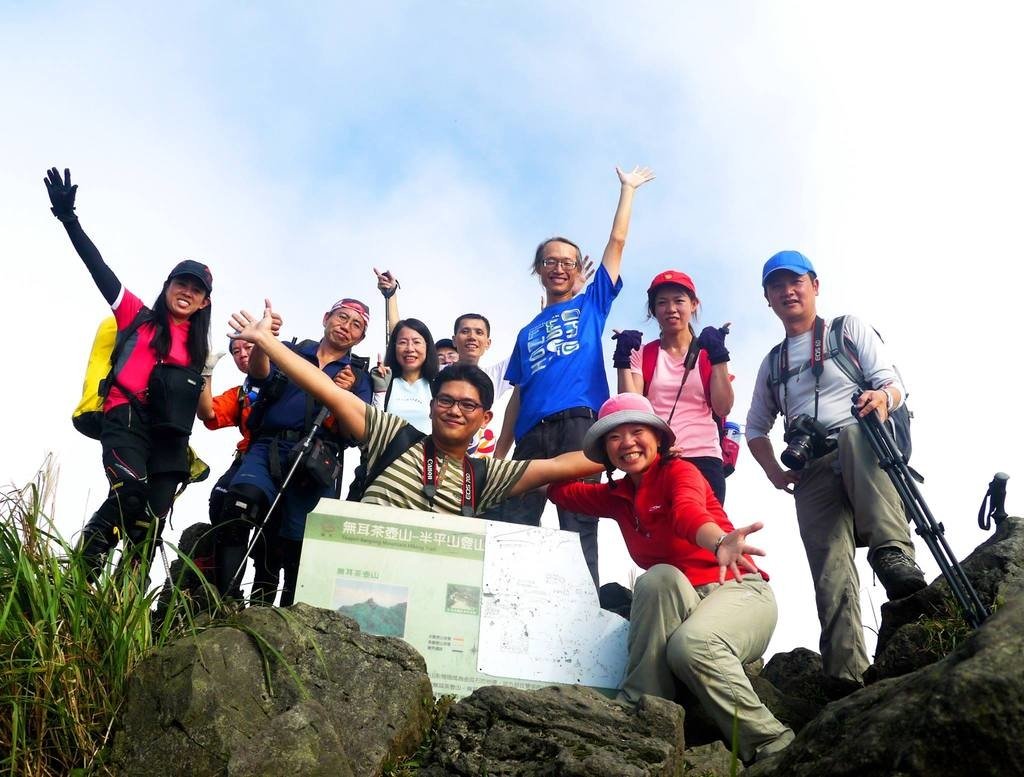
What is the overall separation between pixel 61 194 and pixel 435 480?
3035mm

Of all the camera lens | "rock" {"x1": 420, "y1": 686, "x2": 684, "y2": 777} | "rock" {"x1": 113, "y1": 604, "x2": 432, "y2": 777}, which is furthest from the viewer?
the camera lens

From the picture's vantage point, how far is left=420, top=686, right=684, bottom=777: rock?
3918mm

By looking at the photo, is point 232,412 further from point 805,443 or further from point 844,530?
point 844,530

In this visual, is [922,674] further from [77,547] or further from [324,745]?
[77,547]

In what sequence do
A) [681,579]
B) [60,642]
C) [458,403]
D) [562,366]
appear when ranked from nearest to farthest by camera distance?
[60,642] → [681,579] → [458,403] → [562,366]

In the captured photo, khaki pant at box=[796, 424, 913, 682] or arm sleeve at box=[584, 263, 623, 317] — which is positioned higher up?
arm sleeve at box=[584, 263, 623, 317]

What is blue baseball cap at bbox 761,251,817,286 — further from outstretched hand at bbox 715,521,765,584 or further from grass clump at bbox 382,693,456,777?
grass clump at bbox 382,693,456,777

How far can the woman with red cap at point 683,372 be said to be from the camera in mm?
6730

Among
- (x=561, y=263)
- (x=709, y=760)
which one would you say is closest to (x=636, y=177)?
(x=561, y=263)

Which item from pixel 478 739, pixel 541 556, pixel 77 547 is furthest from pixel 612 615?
pixel 77 547

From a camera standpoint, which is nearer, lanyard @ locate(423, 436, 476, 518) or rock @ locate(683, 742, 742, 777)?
rock @ locate(683, 742, 742, 777)

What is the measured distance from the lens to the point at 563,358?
7.21 m

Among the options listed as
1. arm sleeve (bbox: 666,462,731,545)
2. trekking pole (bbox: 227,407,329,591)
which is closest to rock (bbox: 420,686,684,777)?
arm sleeve (bbox: 666,462,731,545)

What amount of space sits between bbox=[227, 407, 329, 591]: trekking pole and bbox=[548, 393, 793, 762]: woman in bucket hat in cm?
165
